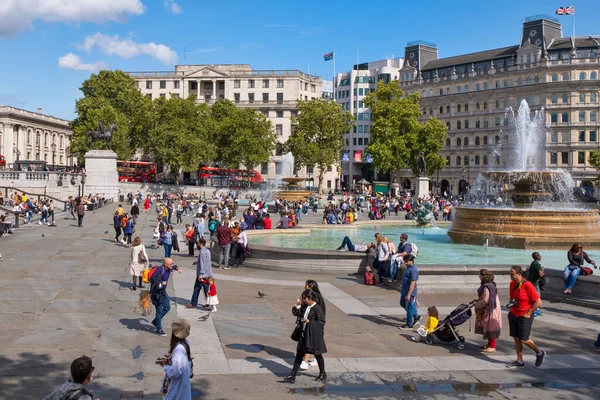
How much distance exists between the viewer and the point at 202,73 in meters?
98.3

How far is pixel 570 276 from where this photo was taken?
44.3 ft

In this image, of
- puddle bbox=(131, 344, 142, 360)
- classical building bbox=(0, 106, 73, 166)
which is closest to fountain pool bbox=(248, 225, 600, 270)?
puddle bbox=(131, 344, 142, 360)

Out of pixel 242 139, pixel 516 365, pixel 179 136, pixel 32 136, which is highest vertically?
pixel 32 136

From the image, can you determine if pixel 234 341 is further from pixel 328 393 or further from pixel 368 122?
pixel 368 122

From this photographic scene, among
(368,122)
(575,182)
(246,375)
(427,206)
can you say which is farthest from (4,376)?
(368,122)

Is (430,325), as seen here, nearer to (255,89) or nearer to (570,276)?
(570,276)

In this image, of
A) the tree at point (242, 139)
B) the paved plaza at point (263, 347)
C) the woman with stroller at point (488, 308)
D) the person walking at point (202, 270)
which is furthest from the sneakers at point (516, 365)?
the tree at point (242, 139)

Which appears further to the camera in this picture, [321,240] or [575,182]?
[575,182]

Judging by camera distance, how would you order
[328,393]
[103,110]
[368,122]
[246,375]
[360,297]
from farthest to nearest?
1. [368,122]
2. [103,110]
3. [360,297]
4. [246,375]
5. [328,393]

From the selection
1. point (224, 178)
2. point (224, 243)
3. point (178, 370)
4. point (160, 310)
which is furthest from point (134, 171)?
point (178, 370)

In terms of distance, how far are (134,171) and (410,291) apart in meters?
65.5

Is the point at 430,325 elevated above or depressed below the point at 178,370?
below

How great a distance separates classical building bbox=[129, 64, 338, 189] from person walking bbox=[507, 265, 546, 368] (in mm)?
84543

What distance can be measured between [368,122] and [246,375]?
104423mm
